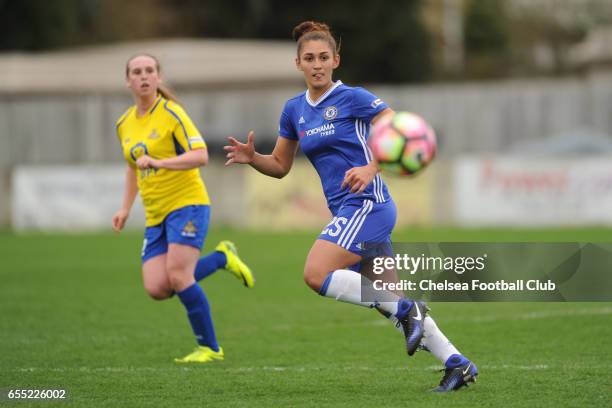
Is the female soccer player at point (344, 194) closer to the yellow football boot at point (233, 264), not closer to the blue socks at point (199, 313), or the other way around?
the blue socks at point (199, 313)

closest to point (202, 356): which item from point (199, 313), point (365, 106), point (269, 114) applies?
point (199, 313)

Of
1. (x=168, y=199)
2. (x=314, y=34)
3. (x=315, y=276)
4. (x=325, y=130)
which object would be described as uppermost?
(x=314, y=34)

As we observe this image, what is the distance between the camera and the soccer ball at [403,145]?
20.1 ft

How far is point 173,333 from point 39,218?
14.3m

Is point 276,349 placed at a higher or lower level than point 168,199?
lower

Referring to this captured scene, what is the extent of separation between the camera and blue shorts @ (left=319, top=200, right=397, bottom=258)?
22.0 feet

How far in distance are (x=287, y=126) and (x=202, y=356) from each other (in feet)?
6.94

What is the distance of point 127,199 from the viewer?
9.03 meters

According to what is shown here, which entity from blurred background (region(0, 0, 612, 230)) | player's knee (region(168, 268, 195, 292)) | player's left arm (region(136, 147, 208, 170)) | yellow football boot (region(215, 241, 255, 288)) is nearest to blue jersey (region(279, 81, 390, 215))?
player's left arm (region(136, 147, 208, 170))

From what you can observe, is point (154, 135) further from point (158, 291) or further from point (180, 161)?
point (158, 291)

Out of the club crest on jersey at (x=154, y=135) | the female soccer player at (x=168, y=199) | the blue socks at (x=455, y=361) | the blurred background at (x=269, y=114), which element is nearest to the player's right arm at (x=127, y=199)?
the female soccer player at (x=168, y=199)

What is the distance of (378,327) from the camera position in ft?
33.6

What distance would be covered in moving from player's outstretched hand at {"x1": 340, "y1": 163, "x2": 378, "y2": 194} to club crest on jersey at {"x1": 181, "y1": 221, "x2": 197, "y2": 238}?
7.74 feet

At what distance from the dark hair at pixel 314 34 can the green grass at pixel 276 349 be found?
2134 millimetres
